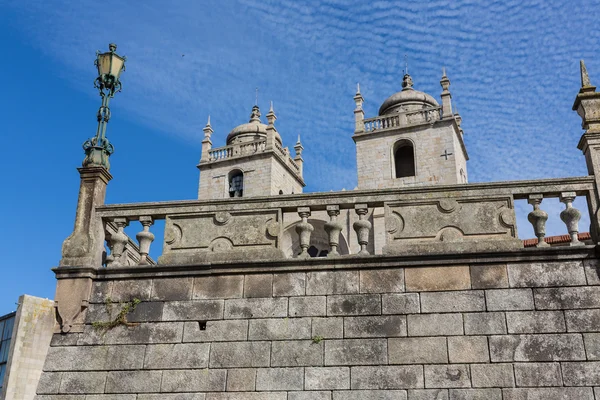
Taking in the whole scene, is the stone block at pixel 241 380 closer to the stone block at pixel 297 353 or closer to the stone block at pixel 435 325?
the stone block at pixel 297 353

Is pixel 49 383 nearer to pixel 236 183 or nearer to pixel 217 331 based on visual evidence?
pixel 217 331

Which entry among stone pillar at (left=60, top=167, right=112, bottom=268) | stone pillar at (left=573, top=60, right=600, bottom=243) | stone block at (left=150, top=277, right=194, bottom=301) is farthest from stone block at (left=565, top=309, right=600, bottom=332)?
Answer: stone pillar at (left=60, top=167, right=112, bottom=268)

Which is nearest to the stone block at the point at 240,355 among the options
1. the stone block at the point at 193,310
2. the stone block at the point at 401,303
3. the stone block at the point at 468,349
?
the stone block at the point at 193,310

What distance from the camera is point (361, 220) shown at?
8422 millimetres

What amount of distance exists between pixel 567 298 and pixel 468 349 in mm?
1376

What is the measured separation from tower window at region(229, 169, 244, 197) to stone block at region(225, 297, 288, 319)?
3441 centimetres

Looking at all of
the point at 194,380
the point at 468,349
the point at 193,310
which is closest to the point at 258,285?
the point at 193,310

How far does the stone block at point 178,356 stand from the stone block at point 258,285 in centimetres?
88

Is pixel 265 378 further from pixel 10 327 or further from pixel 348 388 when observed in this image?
pixel 10 327

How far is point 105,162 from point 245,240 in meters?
2.70

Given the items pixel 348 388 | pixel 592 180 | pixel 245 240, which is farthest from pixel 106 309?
pixel 592 180

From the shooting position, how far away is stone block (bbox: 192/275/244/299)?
835cm

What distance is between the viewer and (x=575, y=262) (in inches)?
303

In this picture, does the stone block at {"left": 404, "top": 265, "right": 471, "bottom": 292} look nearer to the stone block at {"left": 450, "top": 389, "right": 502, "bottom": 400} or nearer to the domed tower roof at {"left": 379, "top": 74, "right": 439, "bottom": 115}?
the stone block at {"left": 450, "top": 389, "right": 502, "bottom": 400}
